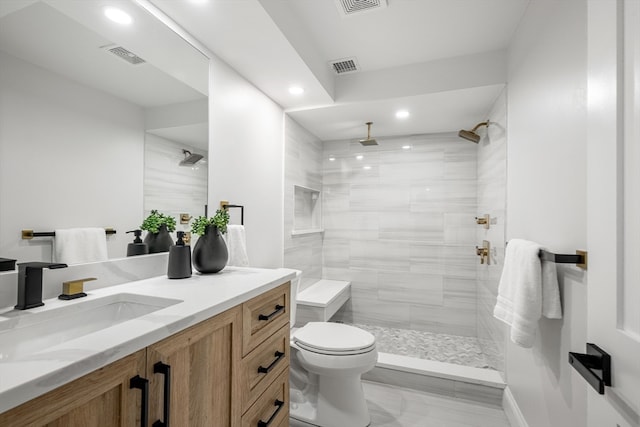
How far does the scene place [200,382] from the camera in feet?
2.94

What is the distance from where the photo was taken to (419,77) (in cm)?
230

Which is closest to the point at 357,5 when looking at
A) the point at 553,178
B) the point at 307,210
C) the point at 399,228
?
the point at 553,178

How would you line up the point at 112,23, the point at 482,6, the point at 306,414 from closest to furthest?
the point at 112,23, the point at 482,6, the point at 306,414

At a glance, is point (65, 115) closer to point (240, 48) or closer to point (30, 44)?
point (30, 44)

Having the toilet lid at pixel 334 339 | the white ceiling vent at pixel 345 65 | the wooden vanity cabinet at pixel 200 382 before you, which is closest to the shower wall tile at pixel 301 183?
the white ceiling vent at pixel 345 65

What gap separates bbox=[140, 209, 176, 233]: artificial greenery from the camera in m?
1.37

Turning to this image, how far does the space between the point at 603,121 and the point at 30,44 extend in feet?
5.26

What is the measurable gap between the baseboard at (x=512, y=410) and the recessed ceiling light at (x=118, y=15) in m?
2.79

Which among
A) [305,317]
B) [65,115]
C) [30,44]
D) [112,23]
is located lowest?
[305,317]

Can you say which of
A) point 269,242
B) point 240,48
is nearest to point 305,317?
point 269,242

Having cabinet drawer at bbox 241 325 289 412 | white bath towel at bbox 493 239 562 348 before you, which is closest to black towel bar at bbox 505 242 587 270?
white bath towel at bbox 493 239 562 348

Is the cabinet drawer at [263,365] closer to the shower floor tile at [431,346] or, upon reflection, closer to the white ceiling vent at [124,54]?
the white ceiling vent at [124,54]

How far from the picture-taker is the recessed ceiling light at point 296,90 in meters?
2.23

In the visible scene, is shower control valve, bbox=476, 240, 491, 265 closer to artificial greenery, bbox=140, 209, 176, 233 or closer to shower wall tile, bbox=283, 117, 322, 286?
shower wall tile, bbox=283, 117, 322, 286
